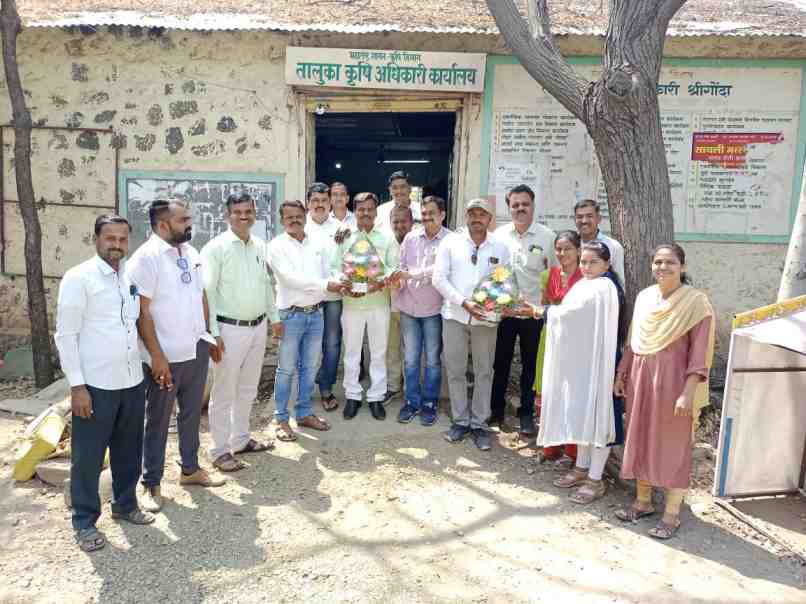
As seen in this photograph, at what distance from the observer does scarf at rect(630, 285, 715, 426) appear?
3527 mm

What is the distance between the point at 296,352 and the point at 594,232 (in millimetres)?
2474

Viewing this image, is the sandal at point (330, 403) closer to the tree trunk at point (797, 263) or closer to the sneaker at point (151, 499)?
the sneaker at point (151, 499)

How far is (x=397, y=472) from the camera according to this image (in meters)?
4.43

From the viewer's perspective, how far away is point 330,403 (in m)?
5.41

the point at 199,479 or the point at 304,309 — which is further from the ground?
the point at 304,309

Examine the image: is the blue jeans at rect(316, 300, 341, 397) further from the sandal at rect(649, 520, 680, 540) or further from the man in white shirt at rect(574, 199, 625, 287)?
the sandal at rect(649, 520, 680, 540)

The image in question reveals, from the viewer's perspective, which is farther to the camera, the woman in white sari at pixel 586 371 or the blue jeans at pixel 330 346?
the blue jeans at pixel 330 346

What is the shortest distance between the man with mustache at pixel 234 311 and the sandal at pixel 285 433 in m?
0.44

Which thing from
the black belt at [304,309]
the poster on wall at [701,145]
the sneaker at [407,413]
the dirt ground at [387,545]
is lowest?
the dirt ground at [387,545]

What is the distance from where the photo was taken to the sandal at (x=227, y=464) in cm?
436

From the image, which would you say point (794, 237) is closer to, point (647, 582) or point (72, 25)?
point (647, 582)

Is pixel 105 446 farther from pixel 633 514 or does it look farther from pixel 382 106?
pixel 382 106

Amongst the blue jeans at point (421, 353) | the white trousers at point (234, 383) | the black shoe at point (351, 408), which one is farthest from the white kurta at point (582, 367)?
the white trousers at point (234, 383)

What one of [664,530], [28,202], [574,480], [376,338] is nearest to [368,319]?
[376,338]
